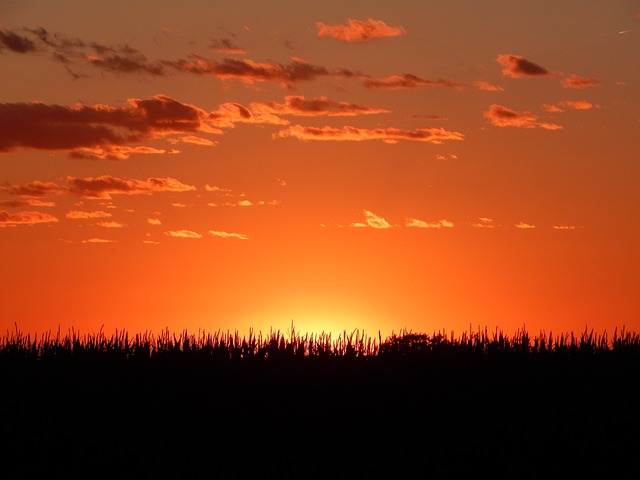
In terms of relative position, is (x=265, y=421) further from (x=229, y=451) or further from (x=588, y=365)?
(x=588, y=365)

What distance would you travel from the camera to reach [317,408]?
2030 cm

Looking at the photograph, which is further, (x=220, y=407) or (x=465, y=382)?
(x=465, y=382)

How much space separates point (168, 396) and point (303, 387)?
9.64 ft

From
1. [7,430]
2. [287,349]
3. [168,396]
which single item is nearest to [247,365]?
[287,349]

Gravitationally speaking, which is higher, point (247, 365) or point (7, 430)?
point (247, 365)

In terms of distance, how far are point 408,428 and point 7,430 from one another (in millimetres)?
7820

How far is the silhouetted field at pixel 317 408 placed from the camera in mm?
17984

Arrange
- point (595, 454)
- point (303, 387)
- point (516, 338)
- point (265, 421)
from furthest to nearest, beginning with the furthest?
point (516, 338)
point (303, 387)
point (265, 421)
point (595, 454)

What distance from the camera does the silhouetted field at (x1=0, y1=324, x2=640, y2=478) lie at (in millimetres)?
17984

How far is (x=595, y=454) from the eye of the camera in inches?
719

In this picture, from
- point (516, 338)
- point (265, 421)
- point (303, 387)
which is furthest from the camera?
point (516, 338)

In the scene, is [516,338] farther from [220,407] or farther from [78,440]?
[78,440]

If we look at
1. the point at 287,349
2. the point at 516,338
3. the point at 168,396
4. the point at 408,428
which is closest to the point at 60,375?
the point at 168,396

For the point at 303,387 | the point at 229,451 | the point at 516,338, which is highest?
the point at 516,338
